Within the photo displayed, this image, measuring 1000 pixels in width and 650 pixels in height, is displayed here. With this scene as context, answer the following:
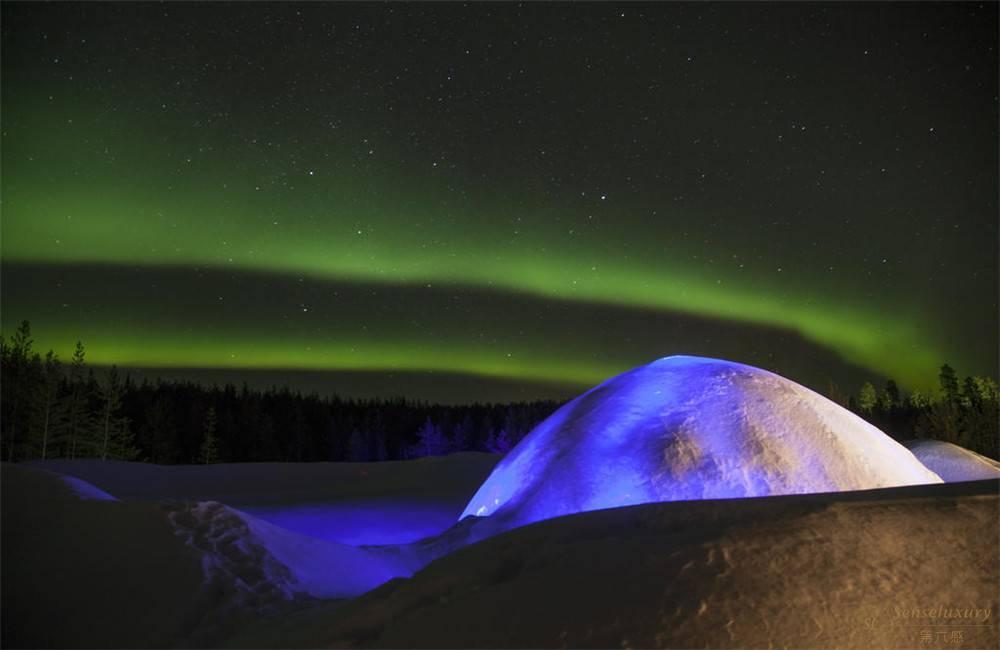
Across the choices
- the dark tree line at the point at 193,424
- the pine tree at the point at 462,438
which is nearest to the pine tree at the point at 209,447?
the dark tree line at the point at 193,424

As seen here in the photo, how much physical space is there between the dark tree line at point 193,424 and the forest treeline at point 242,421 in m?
0.10

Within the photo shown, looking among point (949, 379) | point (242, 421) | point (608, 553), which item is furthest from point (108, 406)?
point (949, 379)

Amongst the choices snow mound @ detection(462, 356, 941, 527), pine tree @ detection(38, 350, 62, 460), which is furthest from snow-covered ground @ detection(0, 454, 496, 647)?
pine tree @ detection(38, 350, 62, 460)

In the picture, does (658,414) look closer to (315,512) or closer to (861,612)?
(861,612)

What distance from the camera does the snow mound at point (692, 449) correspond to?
26.0 feet

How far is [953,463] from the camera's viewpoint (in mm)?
18297

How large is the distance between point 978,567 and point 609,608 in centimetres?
185

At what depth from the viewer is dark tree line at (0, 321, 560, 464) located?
35.7 metres

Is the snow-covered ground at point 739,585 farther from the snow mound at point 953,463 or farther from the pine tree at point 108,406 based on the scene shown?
the pine tree at point 108,406

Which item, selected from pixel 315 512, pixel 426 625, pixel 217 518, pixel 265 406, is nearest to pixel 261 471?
pixel 315 512

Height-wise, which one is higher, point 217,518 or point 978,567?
point 978,567

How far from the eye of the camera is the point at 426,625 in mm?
3643

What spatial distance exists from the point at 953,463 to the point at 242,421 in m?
58.4

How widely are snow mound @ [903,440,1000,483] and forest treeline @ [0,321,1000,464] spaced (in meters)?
21.0
